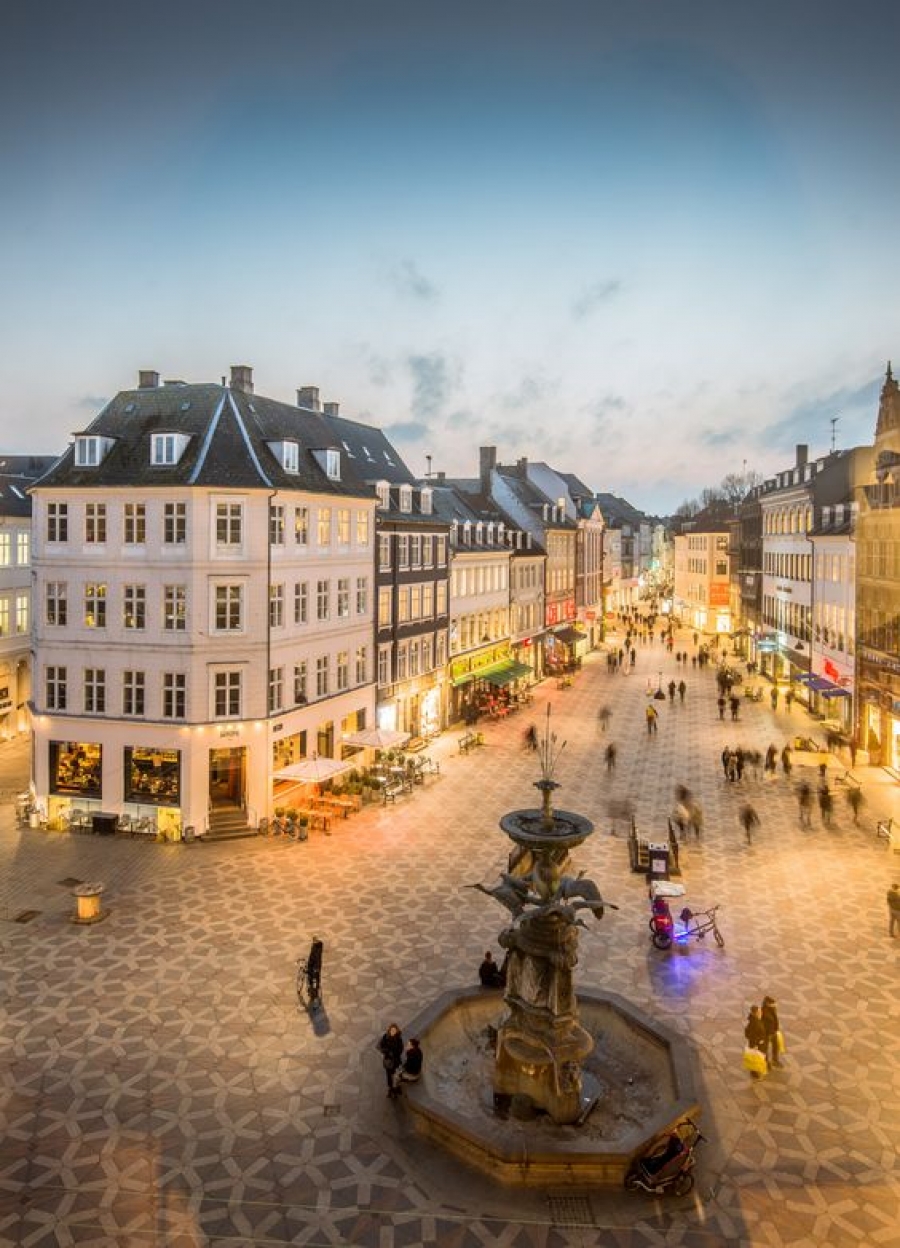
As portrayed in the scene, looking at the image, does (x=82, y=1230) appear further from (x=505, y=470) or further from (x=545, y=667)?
(x=505, y=470)


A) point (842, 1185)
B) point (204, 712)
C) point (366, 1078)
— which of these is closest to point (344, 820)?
point (204, 712)

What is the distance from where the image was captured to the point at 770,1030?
15688 millimetres

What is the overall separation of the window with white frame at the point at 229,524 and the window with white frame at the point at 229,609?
5.10 feet

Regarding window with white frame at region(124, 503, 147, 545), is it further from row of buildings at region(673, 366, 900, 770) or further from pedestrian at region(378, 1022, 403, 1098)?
row of buildings at region(673, 366, 900, 770)

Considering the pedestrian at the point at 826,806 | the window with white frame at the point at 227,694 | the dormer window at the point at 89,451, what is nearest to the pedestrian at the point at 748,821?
the pedestrian at the point at 826,806

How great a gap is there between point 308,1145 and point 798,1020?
10.3m

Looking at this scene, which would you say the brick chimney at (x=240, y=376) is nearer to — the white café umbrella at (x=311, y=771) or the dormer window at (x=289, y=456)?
the dormer window at (x=289, y=456)

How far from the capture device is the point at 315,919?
22281 mm

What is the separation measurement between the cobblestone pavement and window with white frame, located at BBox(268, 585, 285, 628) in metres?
7.79

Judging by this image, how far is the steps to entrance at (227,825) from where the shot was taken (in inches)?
1132

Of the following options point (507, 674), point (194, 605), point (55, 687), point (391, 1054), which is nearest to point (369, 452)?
point (507, 674)

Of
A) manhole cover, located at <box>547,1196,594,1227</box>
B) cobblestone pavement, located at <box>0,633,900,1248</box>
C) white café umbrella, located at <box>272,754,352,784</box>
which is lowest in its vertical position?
manhole cover, located at <box>547,1196,594,1227</box>

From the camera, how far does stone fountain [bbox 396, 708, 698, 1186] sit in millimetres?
12984

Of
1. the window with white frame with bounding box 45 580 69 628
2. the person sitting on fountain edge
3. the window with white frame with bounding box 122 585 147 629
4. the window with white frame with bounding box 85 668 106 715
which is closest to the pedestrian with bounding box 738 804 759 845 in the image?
the person sitting on fountain edge
